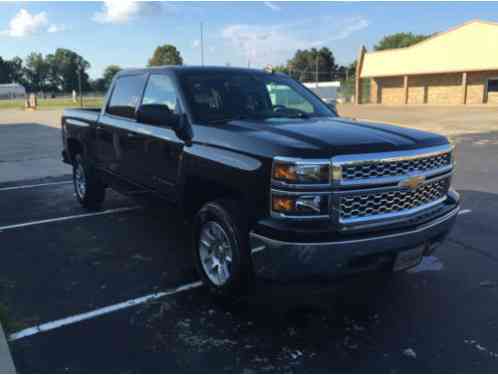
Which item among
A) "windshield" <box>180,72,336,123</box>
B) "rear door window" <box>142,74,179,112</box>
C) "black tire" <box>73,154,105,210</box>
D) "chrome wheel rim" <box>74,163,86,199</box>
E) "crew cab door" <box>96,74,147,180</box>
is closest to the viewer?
"windshield" <box>180,72,336,123</box>

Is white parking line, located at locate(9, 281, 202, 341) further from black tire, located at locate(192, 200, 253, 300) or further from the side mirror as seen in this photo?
the side mirror

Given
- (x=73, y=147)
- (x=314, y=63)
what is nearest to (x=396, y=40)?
(x=314, y=63)

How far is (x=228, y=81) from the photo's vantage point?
15.2ft

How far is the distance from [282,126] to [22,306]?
2561mm

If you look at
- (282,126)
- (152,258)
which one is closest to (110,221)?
(152,258)

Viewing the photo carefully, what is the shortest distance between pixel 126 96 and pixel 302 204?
3.17m

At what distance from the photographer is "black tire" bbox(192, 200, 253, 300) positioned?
11.5 feet

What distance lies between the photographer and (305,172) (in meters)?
3.09

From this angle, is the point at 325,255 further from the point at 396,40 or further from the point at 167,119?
the point at 396,40

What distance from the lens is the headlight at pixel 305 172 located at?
3.08 m

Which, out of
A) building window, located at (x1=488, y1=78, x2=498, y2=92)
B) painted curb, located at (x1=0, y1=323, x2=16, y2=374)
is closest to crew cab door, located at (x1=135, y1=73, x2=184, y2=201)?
painted curb, located at (x1=0, y1=323, x2=16, y2=374)

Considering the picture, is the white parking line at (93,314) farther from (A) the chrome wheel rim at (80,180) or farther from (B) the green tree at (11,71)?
(B) the green tree at (11,71)

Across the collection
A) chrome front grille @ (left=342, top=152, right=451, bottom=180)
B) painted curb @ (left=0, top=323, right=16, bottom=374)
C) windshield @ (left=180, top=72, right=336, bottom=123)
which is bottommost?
painted curb @ (left=0, top=323, right=16, bottom=374)

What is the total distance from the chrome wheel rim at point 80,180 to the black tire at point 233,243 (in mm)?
3443
